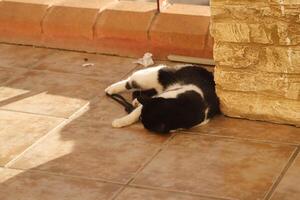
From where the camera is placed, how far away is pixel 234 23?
382 centimetres

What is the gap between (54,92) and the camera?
4.41 metres

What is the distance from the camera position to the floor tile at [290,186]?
325 centimetres

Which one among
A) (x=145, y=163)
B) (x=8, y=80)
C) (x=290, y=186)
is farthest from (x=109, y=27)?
(x=290, y=186)

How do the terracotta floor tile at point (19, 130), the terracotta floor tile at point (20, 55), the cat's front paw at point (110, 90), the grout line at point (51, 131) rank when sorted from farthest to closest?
the terracotta floor tile at point (20, 55), the cat's front paw at point (110, 90), the terracotta floor tile at point (19, 130), the grout line at point (51, 131)

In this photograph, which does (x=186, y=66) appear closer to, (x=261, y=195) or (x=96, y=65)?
(x=96, y=65)

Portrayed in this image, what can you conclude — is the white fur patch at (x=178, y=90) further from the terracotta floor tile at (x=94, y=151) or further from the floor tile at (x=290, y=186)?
the floor tile at (x=290, y=186)

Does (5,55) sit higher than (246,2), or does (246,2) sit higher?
(246,2)

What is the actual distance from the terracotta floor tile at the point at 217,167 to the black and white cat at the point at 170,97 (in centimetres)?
12

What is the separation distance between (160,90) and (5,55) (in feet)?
4.41

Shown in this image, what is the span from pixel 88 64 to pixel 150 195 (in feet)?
5.50

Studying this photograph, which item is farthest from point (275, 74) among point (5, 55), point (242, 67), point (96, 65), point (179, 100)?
point (5, 55)

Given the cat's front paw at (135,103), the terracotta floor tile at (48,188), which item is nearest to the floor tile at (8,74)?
the cat's front paw at (135,103)

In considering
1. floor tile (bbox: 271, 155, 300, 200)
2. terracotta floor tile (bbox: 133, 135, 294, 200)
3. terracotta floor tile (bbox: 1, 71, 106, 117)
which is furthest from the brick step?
floor tile (bbox: 271, 155, 300, 200)

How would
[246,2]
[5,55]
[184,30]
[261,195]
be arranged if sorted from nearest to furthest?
[261,195] → [246,2] → [184,30] → [5,55]
